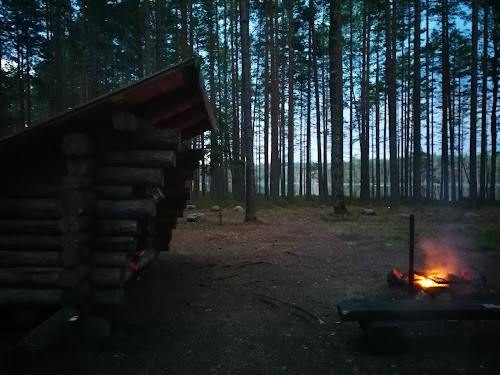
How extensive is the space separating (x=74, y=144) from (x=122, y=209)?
1.02 metres

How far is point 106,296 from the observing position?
4406 millimetres

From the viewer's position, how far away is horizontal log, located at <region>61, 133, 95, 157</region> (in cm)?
405

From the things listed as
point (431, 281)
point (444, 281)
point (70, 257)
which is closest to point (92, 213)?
point (70, 257)

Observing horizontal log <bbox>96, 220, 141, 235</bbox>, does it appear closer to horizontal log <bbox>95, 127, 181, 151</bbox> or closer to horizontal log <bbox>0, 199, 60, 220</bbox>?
horizontal log <bbox>0, 199, 60, 220</bbox>

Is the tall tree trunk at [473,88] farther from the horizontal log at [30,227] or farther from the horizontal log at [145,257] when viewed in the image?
Result: the horizontal log at [30,227]

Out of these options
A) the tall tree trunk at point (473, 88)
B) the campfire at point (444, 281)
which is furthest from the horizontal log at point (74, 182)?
the tall tree trunk at point (473, 88)

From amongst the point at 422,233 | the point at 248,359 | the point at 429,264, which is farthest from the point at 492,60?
the point at 248,359

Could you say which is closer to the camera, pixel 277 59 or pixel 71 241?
pixel 71 241

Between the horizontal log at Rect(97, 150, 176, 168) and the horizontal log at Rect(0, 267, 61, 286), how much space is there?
1588mm

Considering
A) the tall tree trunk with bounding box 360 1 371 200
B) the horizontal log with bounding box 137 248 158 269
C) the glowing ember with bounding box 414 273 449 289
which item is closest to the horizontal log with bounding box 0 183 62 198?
the horizontal log with bounding box 137 248 158 269

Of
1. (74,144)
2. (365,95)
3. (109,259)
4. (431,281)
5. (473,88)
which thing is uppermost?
(365,95)

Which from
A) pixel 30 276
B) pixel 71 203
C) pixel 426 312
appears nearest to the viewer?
pixel 426 312

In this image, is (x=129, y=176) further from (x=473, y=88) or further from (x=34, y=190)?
(x=473, y=88)

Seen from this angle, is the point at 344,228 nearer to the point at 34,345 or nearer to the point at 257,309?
the point at 257,309
